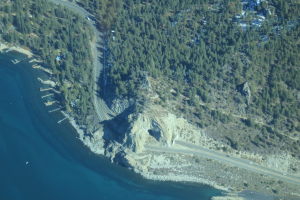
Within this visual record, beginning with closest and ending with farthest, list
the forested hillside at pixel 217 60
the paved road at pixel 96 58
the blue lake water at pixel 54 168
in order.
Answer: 1. the blue lake water at pixel 54 168
2. the forested hillside at pixel 217 60
3. the paved road at pixel 96 58

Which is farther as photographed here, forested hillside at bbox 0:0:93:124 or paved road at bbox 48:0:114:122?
forested hillside at bbox 0:0:93:124

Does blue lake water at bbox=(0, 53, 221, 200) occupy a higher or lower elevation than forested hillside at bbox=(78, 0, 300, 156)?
lower

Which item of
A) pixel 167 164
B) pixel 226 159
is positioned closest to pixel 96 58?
pixel 167 164

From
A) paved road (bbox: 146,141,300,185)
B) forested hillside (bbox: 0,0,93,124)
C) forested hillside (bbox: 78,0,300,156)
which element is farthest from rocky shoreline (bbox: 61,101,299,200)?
forested hillside (bbox: 0,0,93,124)

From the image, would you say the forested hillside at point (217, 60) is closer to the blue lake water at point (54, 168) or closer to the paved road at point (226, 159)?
the paved road at point (226, 159)

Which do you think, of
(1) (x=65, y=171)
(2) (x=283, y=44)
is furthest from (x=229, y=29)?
(1) (x=65, y=171)

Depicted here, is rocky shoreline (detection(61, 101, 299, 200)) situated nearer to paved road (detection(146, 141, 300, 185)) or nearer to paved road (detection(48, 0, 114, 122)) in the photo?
paved road (detection(146, 141, 300, 185))

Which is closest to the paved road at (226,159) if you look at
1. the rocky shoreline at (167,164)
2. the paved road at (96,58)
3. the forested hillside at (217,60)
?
the rocky shoreline at (167,164)
